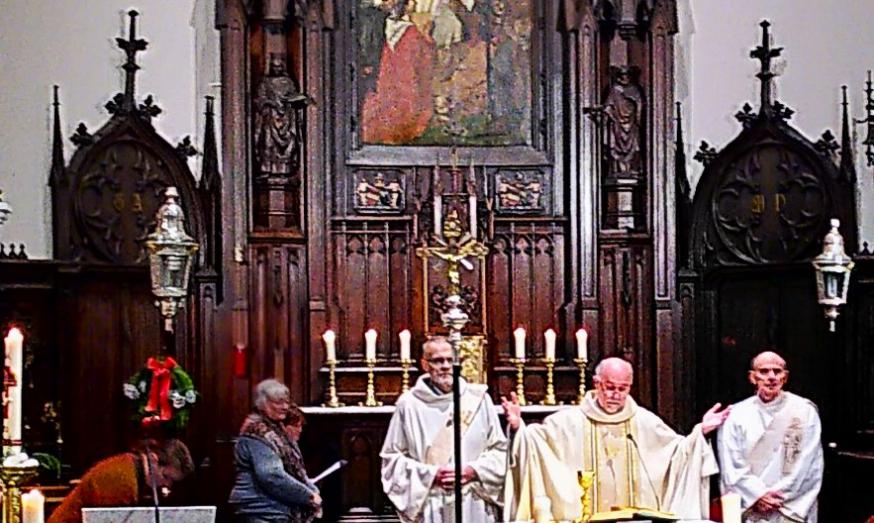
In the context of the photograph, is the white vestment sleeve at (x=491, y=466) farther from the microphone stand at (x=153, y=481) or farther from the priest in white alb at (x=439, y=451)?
the microphone stand at (x=153, y=481)

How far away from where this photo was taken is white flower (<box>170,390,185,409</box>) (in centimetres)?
1127

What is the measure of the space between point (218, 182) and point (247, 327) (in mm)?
1223

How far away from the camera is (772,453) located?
488 inches

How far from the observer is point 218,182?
49.2 ft

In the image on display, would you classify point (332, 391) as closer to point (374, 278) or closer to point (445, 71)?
point (374, 278)

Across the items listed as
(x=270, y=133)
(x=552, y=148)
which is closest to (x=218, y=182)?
(x=270, y=133)

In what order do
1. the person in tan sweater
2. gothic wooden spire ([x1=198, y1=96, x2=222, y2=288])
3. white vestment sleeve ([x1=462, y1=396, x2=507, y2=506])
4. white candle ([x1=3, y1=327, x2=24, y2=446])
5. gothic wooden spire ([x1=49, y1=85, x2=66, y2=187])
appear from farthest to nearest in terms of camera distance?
gothic wooden spire ([x1=198, y1=96, x2=222, y2=288])
gothic wooden spire ([x1=49, y1=85, x2=66, y2=187])
white vestment sleeve ([x1=462, y1=396, x2=507, y2=506])
the person in tan sweater
white candle ([x1=3, y1=327, x2=24, y2=446])

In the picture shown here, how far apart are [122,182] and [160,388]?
3.84 meters

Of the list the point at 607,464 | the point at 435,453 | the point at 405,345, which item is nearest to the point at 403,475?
the point at 435,453

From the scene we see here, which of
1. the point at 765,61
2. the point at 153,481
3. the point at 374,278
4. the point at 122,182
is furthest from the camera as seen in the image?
the point at 374,278

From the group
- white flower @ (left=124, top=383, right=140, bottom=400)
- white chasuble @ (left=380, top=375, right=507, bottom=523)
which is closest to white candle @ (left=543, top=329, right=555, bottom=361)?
white chasuble @ (left=380, top=375, right=507, bottom=523)

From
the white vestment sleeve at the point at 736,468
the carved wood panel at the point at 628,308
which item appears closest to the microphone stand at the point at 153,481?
the white vestment sleeve at the point at 736,468

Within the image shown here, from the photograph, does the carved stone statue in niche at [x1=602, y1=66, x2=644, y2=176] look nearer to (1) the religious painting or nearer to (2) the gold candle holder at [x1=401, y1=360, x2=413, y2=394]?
(1) the religious painting

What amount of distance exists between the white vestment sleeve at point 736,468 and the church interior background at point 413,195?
2.22m
